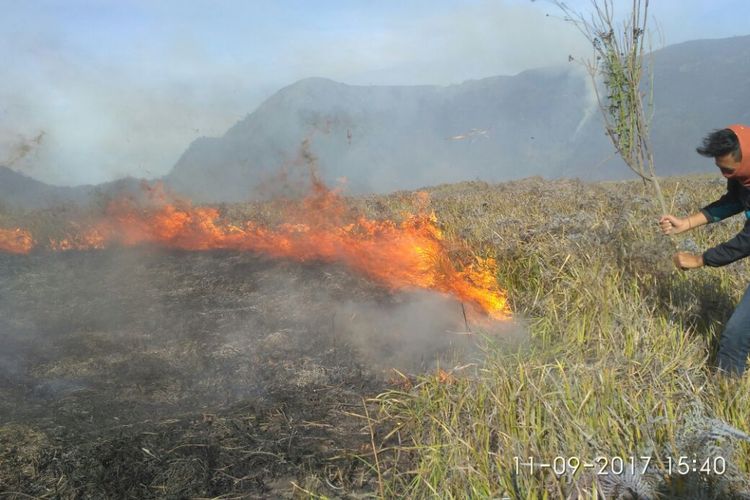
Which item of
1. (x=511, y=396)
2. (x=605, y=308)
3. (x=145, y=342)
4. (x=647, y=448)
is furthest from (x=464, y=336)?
(x=145, y=342)

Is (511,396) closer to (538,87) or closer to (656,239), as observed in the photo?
(656,239)

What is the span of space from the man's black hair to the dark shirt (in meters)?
0.27

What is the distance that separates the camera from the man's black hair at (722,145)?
2.95 meters

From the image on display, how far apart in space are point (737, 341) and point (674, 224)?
838 millimetres

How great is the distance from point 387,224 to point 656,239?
3.77m

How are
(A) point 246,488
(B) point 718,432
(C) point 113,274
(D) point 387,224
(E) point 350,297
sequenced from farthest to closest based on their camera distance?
1. (D) point 387,224
2. (C) point 113,274
3. (E) point 350,297
4. (A) point 246,488
5. (B) point 718,432

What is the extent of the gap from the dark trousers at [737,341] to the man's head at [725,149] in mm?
771

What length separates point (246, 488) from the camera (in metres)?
2.81

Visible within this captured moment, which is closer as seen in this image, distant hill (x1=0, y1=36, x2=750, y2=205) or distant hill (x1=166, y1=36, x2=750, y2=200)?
distant hill (x1=0, y1=36, x2=750, y2=205)

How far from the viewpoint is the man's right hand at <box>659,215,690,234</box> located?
339 cm

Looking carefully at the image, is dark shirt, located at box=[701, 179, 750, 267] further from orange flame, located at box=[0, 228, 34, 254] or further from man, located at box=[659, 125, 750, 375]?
orange flame, located at box=[0, 228, 34, 254]

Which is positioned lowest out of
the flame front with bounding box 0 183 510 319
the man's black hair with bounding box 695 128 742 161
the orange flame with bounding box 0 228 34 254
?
the flame front with bounding box 0 183 510 319

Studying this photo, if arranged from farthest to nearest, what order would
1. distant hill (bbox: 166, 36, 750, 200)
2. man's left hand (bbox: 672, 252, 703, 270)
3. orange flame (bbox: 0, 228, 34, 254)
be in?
distant hill (bbox: 166, 36, 750, 200) → orange flame (bbox: 0, 228, 34, 254) → man's left hand (bbox: 672, 252, 703, 270)
